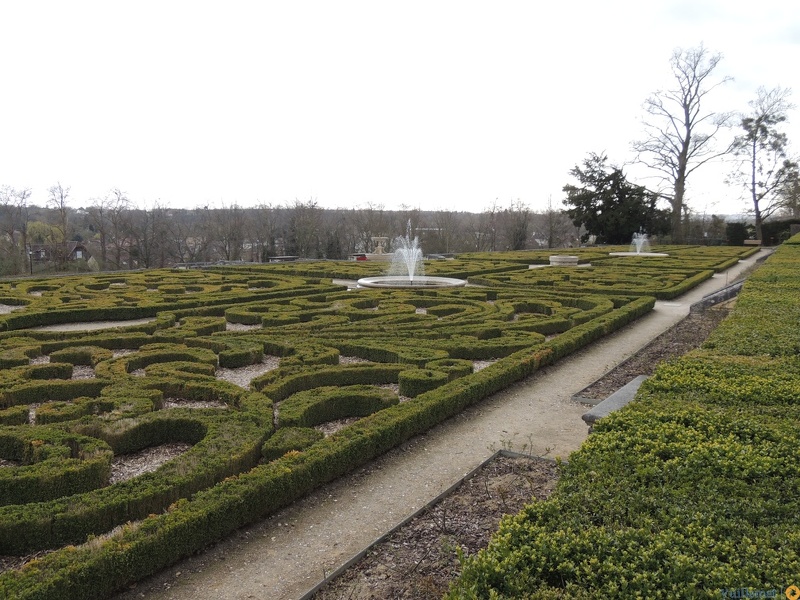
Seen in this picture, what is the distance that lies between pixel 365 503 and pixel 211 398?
2.48 m

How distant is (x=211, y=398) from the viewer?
594 cm

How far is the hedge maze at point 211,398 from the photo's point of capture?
3418 mm

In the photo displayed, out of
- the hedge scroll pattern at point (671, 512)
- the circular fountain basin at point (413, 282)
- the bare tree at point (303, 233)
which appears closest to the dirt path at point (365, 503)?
the hedge scroll pattern at point (671, 512)

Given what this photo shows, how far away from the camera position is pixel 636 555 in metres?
2.30

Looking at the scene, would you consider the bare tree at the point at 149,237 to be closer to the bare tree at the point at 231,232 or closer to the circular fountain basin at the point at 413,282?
the bare tree at the point at 231,232

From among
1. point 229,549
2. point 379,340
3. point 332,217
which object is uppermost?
point 332,217

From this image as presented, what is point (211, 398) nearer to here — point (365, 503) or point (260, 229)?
point (365, 503)

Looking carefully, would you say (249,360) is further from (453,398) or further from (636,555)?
(636,555)

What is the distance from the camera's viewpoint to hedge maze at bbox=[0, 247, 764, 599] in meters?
3.42

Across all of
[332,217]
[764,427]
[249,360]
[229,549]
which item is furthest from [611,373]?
[332,217]

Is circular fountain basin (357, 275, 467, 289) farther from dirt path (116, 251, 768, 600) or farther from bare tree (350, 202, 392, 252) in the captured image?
bare tree (350, 202, 392, 252)

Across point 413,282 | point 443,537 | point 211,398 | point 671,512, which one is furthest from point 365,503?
point 413,282

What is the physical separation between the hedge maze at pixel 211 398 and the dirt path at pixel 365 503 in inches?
4.8

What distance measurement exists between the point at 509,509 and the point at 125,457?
120 inches
